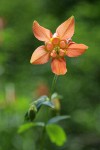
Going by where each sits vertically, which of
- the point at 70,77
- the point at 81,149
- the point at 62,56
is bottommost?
the point at 81,149

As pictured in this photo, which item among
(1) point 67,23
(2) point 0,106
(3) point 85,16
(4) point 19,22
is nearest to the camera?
(1) point 67,23

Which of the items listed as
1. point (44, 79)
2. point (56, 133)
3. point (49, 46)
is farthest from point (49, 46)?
point (44, 79)

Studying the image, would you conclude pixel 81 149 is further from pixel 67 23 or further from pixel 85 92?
pixel 67 23

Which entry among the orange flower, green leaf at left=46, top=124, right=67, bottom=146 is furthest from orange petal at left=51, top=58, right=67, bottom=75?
green leaf at left=46, top=124, right=67, bottom=146

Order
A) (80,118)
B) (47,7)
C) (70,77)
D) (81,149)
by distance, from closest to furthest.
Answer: (81,149), (80,118), (70,77), (47,7)

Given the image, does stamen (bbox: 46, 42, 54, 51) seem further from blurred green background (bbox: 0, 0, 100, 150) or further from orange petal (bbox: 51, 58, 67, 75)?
blurred green background (bbox: 0, 0, 100, 150)

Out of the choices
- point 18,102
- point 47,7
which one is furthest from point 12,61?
point 18,102

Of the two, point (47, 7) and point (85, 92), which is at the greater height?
point (47, 7)

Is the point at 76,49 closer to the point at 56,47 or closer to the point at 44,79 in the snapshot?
the point at 56,47
